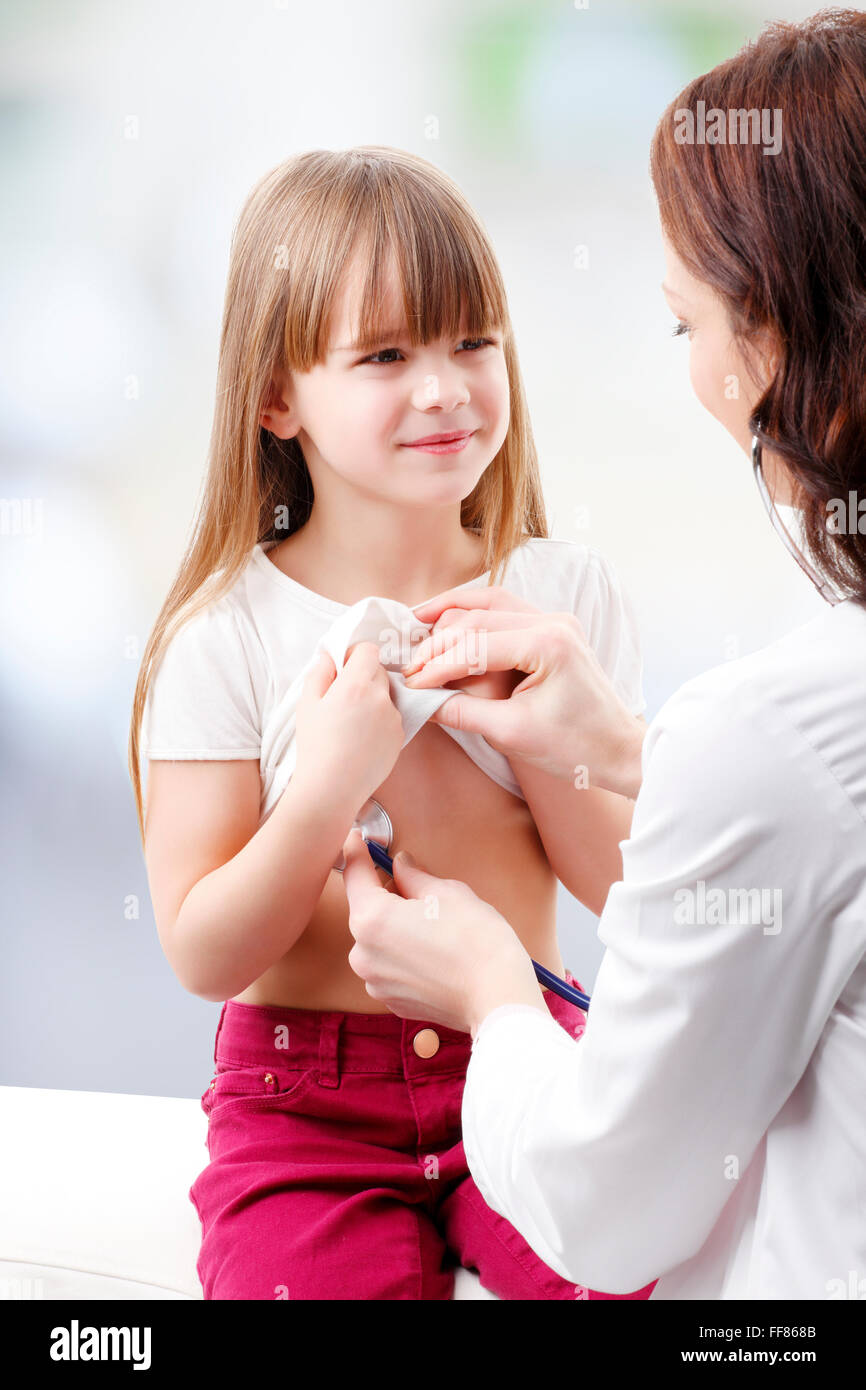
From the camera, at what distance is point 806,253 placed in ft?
2.20

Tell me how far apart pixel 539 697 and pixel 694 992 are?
397 mm

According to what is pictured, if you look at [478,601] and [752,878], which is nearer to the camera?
[752,878]

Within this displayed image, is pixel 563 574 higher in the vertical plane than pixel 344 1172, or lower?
higher

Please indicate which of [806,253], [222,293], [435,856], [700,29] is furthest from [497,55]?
[806,253]

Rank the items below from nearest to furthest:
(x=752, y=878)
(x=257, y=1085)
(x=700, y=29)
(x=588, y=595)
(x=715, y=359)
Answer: (x=752, y=878) → (x=715, y=359) → (x=257, y=1085) → (x=588, y=595) → (x=700, y=29)

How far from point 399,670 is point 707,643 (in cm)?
115

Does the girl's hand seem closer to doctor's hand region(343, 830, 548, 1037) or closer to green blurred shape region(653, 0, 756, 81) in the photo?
doctor's hand region(343, 830, 548, 1037)

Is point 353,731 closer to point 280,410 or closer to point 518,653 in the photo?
point 518,653

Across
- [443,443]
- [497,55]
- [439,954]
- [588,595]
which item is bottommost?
[439,954]

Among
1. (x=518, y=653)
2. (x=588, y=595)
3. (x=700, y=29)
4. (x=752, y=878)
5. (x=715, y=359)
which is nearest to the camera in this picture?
(x=752, y=878)

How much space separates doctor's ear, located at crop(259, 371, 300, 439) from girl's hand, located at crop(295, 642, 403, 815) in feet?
0.80

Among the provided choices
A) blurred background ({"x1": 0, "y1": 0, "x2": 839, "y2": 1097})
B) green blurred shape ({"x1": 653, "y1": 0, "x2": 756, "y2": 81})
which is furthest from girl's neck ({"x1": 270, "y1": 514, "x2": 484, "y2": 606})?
green blurred shape ({"x1": 653, "y1": 0, "x2": 756, "y2": 81})

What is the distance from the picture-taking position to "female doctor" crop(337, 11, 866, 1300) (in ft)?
2.07
